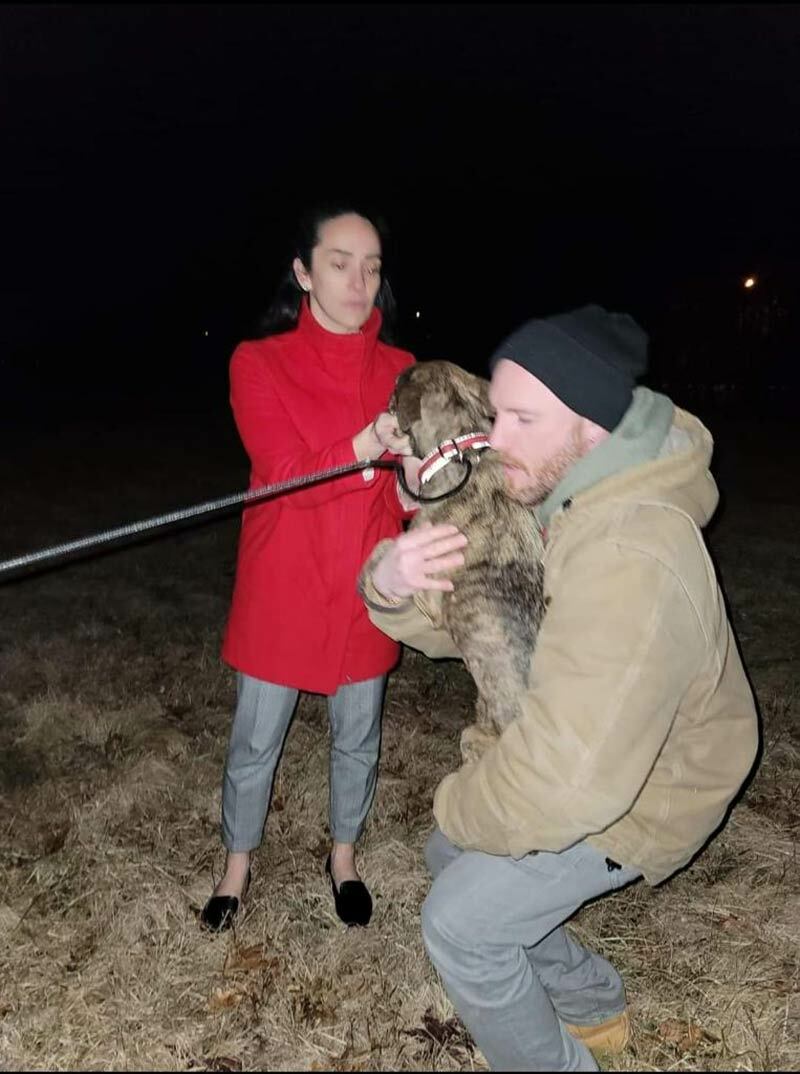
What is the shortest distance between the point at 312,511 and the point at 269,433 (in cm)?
33

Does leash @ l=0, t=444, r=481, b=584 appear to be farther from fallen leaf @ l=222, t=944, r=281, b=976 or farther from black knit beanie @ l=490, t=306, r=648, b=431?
fallen leaf @ l=222, t=944, r=281, b=976

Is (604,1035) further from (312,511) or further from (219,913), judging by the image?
(312,511)

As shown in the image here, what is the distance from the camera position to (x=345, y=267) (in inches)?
120

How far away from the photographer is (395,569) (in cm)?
258

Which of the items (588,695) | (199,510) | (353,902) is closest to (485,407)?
(199,510)

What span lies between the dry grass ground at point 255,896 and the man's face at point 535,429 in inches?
86.2

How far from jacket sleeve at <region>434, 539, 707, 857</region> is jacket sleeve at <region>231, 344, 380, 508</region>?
121cm

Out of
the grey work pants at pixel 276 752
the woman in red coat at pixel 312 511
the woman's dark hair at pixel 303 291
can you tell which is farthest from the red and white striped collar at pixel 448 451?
the grey work pants at pixel 276 752

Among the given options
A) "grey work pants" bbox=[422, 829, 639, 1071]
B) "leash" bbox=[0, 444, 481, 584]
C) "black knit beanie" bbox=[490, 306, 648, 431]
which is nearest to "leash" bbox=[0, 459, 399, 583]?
"leash" bbox=[0, 444, 481, 584]

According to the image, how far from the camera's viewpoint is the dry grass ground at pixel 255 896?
3.00 m

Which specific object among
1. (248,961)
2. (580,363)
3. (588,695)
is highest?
(580,363)

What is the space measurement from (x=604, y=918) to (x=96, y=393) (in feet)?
96.5

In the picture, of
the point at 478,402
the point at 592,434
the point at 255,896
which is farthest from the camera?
the point at 255,896

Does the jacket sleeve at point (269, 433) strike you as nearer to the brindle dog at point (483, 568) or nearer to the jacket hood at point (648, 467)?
the brindle dog at point (483, 568)
